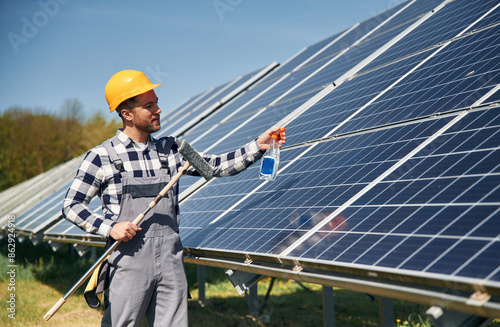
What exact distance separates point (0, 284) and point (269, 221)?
435 inches

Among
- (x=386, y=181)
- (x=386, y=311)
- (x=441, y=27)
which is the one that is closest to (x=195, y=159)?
(x=386, y=181)

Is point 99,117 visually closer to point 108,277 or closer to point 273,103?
point 273,103

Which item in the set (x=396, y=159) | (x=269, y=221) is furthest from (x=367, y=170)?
(x=269, y=221)

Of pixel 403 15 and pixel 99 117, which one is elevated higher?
pixel 99 117

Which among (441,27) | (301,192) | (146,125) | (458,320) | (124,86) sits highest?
(124,86)

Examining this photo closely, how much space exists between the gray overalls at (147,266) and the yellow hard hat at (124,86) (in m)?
0.42

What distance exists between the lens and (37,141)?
139ft

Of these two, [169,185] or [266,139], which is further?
[266,139]

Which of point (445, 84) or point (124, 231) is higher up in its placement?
point (124, 231)

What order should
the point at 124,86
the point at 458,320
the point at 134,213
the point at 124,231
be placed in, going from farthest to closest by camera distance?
the point at 124,86, the point at 134,213, the point at 124,231, the point at 458,320

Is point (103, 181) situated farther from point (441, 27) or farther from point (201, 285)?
point (201, 285)

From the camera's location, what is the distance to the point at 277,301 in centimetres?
1164

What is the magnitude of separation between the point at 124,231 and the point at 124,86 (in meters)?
1.34

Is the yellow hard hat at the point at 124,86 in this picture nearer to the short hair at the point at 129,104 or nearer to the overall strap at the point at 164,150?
the short hair at the point at 129,104
